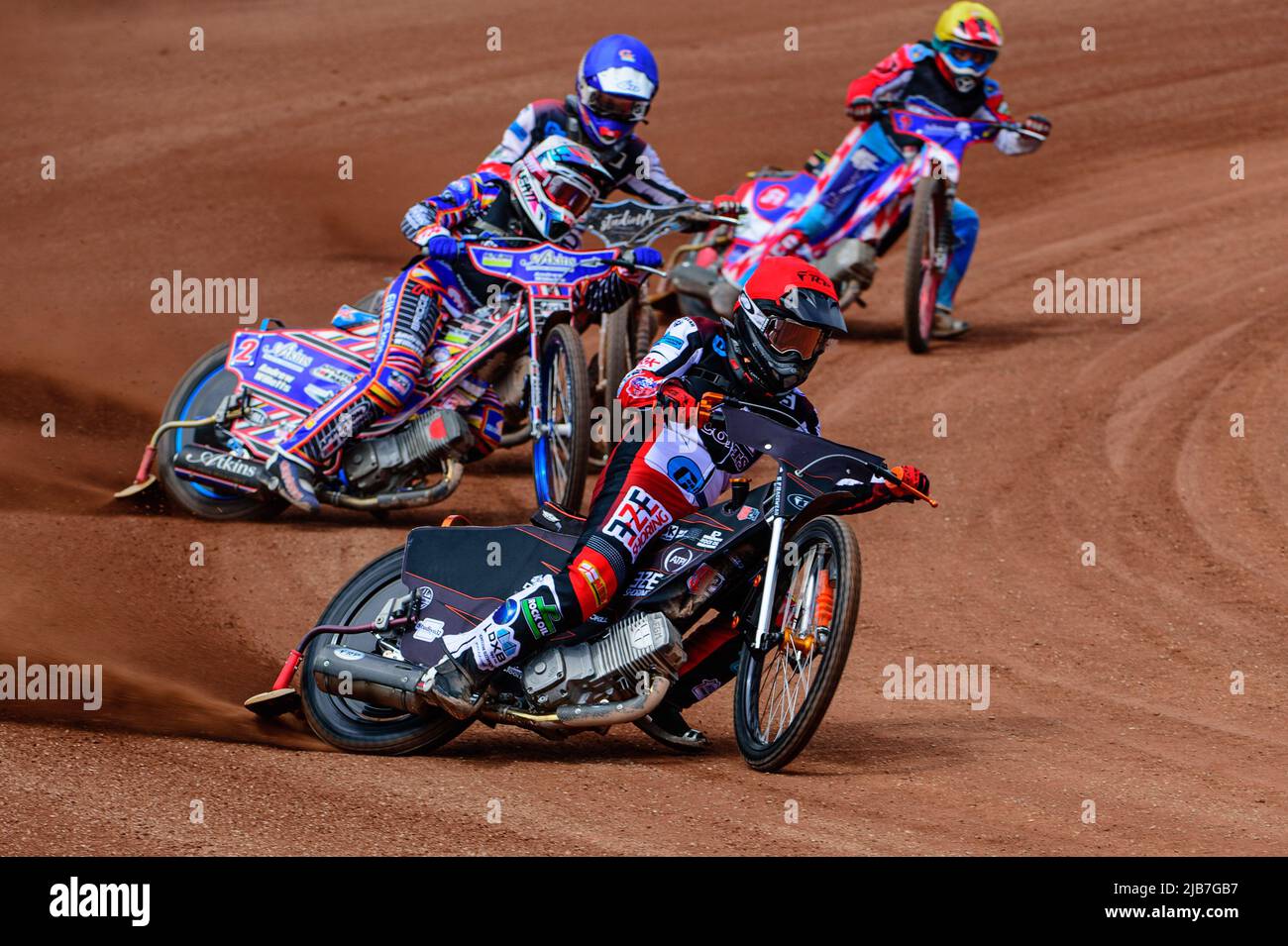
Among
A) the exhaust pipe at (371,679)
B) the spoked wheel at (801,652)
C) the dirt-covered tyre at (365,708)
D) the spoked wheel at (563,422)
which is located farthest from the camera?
the spoked wheel at (563,422)

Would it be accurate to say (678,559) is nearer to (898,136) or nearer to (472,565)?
(472,565)

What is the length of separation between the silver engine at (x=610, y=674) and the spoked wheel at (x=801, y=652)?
37 cm

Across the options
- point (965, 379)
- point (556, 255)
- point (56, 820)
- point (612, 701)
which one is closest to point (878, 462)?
point (612, 701)

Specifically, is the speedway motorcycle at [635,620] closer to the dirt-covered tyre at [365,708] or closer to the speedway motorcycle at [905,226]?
the dirt-covered tyre at [365,708]

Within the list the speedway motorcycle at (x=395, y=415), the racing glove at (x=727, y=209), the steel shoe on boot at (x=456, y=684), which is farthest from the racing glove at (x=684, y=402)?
the racing glove at (x=727, y=209)

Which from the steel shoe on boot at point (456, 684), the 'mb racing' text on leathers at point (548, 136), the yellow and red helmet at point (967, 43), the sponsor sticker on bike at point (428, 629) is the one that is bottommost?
the steel shoe on boot at point (456, 684)

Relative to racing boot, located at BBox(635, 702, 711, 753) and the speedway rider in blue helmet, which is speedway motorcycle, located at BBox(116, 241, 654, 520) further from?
racing boot, located at BBox(635, 702, 711, 753)

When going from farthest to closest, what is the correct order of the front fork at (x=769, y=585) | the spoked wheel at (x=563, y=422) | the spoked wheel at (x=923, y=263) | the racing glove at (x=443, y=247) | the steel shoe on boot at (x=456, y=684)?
the spoked wheel at (x=923, y=263) < the racing glove at (x=443, y=247) < the spoked wheel at (x=563, y=422) < the steel shoe on boot at (x=456, y=684) < the front fork at (x=769, y=585)

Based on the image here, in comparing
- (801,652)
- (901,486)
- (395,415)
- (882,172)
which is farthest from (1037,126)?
(801,652)

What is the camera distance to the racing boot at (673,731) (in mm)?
8016

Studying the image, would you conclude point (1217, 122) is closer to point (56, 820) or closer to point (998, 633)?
point (998, 633)

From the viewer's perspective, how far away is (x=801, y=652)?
7.33 m

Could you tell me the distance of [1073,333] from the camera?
53.5ft

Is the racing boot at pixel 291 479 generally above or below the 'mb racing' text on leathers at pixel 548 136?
below
